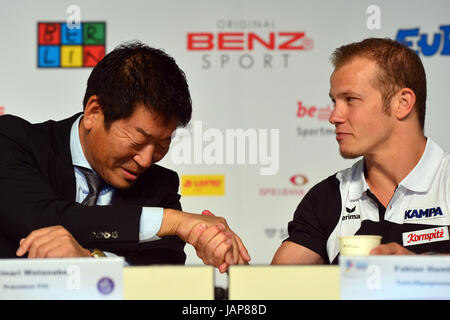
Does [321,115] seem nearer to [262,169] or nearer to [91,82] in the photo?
[262,169]

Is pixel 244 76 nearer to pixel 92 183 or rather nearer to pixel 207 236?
pixel 92 183

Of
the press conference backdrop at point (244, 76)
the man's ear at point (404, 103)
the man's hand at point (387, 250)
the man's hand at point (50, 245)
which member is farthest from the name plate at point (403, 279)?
the press conference backdrop at point (244, 76)

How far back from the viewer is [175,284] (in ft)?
3.18

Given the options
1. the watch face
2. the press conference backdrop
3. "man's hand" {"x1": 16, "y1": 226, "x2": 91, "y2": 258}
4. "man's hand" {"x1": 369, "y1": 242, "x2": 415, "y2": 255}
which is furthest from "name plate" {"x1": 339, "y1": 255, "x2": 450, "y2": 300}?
the press conference backdrop

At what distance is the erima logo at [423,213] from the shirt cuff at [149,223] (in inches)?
32.0

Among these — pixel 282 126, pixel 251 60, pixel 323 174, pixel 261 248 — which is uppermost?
pixel 251 60

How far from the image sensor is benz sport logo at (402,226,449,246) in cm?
182

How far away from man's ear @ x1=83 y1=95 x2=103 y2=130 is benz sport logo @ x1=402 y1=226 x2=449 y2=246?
3.35ft

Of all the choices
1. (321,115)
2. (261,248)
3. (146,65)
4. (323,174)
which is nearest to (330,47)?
(321,115)

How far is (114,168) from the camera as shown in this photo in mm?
1914

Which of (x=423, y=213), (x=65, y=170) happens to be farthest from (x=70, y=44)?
(x=423, y=213)

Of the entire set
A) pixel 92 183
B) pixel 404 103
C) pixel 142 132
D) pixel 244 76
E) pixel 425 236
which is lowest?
pixel 425 236

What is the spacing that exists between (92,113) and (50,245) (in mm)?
711

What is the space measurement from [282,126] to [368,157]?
1.69 meters
